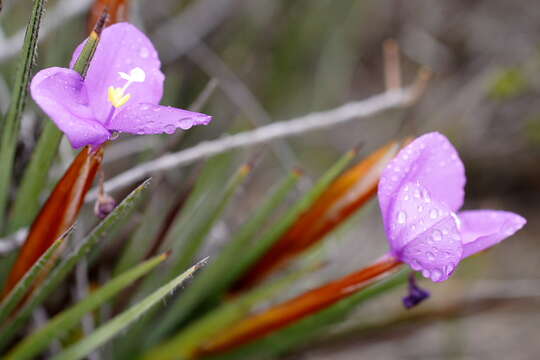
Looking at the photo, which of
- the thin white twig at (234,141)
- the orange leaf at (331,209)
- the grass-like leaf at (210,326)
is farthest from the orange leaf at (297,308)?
the thin white twig at (234,141)

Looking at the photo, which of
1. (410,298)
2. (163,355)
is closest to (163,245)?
(163,355)

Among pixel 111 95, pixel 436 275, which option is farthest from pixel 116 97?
pixel 436 275

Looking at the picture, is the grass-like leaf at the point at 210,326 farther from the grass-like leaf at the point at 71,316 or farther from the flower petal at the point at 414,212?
the flower petal at the point at 414,212

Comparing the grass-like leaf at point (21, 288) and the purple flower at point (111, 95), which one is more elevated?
the purple flower at point (111, 95)

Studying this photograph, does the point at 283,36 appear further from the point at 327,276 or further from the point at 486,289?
the point at 486,289

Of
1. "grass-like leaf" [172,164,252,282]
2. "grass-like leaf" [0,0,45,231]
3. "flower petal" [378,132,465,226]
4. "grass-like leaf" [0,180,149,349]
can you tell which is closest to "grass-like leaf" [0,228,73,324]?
"grass-like leaf" [0,180,149,349]
